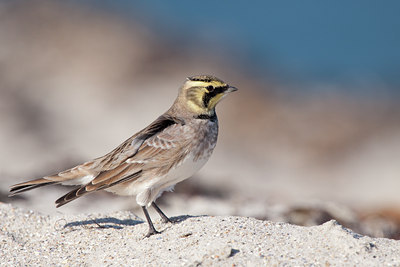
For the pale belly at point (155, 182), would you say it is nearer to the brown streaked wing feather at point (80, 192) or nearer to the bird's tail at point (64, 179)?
the brown streaked wing feather at point (80, 192)

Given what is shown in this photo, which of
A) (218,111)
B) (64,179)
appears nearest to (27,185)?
(64,179)

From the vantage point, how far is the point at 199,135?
6961 millimetres

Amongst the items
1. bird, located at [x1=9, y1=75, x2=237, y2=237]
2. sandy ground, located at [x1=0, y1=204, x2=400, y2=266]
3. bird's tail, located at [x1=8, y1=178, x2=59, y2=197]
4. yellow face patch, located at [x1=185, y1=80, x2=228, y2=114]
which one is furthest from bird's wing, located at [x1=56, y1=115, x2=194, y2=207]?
bird's tail, located at [x1=8, y1=178, x2=59, y2=197]

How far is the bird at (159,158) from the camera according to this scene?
680cm

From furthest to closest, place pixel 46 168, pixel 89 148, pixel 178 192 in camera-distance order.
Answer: pixel 89 148 < pixel 46 168 < pixel 178 192

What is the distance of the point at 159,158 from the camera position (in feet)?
22.3

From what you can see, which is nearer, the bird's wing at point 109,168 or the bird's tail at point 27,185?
the bird's wing at point 109,168

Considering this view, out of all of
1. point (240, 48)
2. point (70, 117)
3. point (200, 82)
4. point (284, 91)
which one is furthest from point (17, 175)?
point (240, 48)

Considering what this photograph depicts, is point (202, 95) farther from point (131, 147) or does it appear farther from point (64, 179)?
point (64, 179)

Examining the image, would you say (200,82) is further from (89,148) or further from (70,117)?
(70,117)

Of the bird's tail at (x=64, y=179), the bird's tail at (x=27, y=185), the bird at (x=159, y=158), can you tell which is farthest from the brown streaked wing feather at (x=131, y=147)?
the bird's tail at (x=27, y=185)

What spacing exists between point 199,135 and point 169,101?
14239 mm

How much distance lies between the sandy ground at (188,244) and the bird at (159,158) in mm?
433

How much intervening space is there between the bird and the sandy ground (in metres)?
0.43
